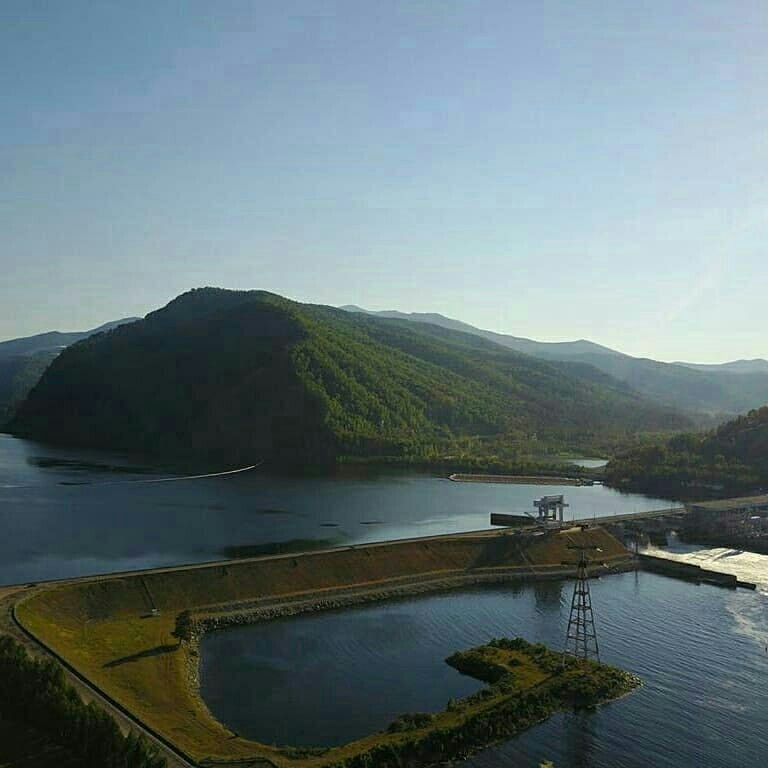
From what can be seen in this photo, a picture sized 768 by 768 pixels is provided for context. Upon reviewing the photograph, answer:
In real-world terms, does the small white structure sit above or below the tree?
above

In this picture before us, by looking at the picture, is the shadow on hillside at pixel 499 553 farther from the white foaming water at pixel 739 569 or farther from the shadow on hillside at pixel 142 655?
the shadow on hillside at pixel 142 655

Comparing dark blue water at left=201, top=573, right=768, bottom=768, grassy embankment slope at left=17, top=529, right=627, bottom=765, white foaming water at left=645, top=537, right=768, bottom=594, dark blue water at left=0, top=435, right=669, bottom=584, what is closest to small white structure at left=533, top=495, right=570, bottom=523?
grassy embankment slope at left=17, top=529, right=627, bottom=765

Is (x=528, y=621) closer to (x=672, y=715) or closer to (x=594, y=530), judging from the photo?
(x=672, y=715)

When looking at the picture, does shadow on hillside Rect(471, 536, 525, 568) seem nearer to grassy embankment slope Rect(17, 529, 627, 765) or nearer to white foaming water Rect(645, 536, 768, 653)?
grassy embankment slope Rect(17, 529, 627, 765)

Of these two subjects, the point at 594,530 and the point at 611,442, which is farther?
the point at 611,442

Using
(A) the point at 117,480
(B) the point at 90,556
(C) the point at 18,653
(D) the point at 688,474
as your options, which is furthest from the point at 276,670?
(D) the point at 688,474

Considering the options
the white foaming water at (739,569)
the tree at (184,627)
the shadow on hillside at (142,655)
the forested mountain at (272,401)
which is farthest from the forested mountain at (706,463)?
the shadow on hillside at (142,655)

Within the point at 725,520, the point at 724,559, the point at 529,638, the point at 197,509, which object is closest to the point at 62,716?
the point at 529,638

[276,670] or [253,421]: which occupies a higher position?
[253,421]
